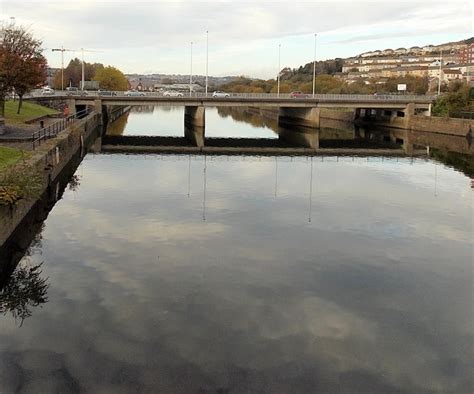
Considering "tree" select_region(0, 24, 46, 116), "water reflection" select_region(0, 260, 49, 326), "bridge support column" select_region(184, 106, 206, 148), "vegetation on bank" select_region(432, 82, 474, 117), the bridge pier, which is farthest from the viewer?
"vegetation on bank" select_region(432, 82, 474, 117)

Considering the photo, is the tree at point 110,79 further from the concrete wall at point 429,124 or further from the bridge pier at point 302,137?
the concrete wall at point 429,124

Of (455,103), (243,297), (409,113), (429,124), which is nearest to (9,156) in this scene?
(243,297)

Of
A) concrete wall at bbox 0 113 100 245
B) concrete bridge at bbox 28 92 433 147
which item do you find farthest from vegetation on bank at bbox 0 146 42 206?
Answer: concrete bridge at bbox 28 92 433 147

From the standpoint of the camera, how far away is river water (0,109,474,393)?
11.2 metres

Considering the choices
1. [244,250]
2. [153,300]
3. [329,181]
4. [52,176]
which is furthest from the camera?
[329,181]

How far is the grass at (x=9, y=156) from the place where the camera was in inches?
970

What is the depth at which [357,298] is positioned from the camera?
15.3 metres

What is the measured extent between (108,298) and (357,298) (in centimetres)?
644

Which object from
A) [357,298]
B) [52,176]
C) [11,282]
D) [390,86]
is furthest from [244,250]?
[390,86]

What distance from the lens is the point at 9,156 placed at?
26969mm

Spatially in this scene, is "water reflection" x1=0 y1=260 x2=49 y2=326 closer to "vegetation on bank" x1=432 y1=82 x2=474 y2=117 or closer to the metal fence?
the metal fence

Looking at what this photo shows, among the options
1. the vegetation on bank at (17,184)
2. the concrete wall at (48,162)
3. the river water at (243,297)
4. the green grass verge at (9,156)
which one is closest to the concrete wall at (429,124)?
the river water at (243,297)

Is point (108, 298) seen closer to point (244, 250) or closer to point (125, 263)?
point (125, 263)

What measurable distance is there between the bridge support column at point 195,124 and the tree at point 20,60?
57.0 feet
